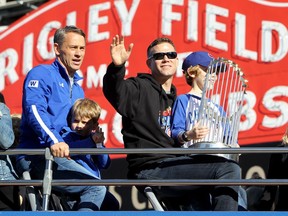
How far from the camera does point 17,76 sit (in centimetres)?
1262

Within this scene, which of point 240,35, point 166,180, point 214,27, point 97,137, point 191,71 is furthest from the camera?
point 214,27

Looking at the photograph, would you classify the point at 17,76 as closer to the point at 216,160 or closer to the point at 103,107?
the point at 103,107

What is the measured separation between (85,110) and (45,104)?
0.29 meters

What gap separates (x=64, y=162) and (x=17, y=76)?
5.07m

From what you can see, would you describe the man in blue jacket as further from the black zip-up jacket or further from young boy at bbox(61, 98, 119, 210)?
the black zip-up jacket

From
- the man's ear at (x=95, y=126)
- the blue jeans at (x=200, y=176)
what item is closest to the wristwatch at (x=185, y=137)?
the blue jeans at (x=200, y=176)

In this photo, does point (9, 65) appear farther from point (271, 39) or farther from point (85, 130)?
point (85, 130)

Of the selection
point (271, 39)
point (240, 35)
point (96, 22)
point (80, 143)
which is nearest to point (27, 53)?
point (96, 22)

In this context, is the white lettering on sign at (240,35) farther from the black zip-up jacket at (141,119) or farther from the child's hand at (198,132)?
the child's hand at (198,132)

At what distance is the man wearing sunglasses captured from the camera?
745cm

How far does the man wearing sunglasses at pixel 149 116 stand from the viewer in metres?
7.45

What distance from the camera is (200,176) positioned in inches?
293

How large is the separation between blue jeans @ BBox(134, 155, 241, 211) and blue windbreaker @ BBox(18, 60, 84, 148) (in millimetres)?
685

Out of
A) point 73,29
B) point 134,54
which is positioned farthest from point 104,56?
point 73,29
